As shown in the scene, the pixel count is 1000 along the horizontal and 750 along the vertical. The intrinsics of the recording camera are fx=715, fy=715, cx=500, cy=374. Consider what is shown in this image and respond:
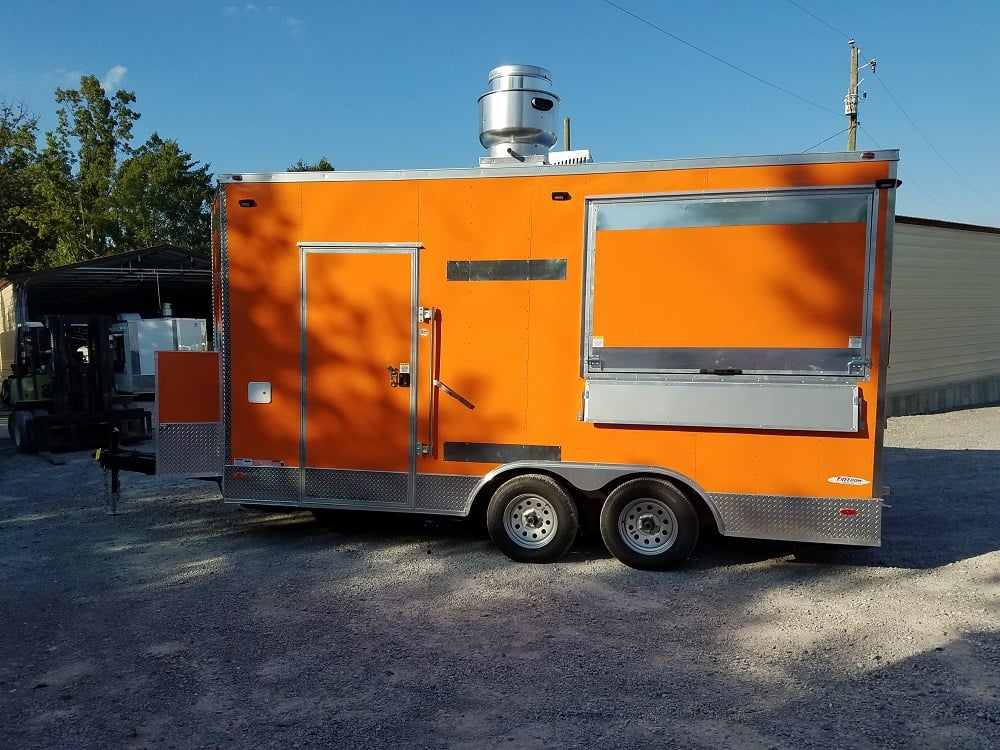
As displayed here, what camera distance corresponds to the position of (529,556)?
18.6 feet

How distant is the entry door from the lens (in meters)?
5.76

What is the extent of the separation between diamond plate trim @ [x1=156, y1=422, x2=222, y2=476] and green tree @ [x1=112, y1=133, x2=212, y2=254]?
805 inches

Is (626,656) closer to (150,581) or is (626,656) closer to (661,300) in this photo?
(661,300)

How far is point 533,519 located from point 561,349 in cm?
138

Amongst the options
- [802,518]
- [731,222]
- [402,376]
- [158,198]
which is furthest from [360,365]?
[158,198]

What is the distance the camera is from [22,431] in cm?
1153

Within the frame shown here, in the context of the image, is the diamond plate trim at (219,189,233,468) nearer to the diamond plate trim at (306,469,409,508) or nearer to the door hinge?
the diamond plate trim at (306,469,409,508)

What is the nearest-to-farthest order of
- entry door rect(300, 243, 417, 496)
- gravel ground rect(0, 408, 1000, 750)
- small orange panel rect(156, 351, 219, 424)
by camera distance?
gravel ground rect(0, 408, 1000, 750) < entry door rect(300, 243, 417, 496) < small orange panel rect(156, 351, 219, 424)

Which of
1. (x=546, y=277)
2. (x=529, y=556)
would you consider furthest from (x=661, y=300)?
(x=529, y=556)

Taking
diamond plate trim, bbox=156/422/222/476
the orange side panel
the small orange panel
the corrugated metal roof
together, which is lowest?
diamond plate trim, bbox=156/422/222/476

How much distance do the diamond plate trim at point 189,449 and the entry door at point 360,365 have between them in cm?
99

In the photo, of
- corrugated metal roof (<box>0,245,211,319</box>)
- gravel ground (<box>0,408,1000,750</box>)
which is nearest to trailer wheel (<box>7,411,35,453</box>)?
gravel ground (<box>0,408,1000,750</box>)

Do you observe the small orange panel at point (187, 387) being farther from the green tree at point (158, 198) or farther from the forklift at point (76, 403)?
the green tree at point (158, 198)

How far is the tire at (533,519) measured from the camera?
5.57m
